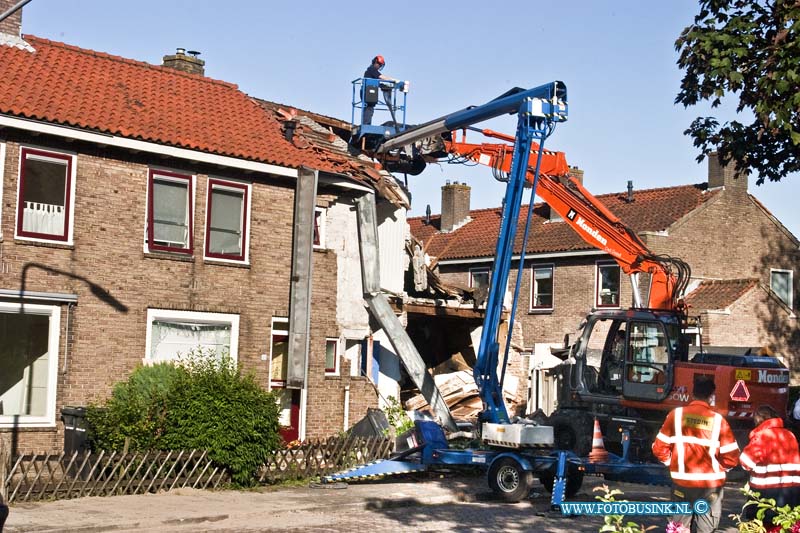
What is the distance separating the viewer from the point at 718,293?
112ft

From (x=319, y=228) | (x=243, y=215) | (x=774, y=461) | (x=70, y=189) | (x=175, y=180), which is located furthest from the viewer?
(x=319, y=228)

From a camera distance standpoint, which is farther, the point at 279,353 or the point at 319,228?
the point at 319,228

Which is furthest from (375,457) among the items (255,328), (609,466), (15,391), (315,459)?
(15,391)

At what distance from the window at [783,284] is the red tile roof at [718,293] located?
12.7ft

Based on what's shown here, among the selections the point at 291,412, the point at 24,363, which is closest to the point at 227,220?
the point at 291,412

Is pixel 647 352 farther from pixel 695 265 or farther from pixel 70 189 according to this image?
pixel 695 265

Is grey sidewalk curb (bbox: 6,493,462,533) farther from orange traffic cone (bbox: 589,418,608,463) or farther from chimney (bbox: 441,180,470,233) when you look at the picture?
chimney (bbox: 441,180,470,233)

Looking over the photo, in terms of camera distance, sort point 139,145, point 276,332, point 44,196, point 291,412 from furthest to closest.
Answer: point 291,412 < point 276,332 < point 139,145 < point 44,196

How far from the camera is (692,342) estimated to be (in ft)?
69.4

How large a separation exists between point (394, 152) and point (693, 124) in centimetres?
932

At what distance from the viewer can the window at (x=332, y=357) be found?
21.9 metres

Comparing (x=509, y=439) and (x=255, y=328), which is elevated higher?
(x=255, y=328)

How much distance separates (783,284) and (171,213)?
25.4 metres

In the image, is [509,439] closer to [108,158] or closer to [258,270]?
[258,270]
